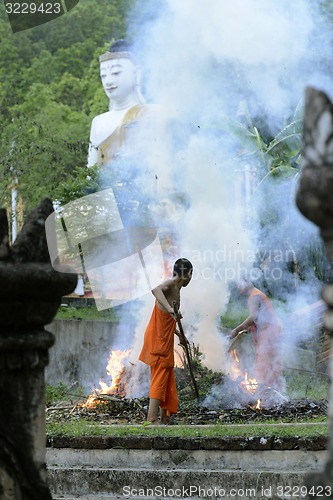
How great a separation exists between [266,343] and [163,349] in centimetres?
233

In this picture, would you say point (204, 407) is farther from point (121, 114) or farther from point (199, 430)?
point (121, 114)

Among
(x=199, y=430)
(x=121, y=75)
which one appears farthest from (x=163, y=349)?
(x=121, y=75)

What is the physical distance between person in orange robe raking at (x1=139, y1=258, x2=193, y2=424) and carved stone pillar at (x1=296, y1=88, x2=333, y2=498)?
743 cm

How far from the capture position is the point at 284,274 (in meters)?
19.2

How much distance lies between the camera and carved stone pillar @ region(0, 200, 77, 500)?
196 inches

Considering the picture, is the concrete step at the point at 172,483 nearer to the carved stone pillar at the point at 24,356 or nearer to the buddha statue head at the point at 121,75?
the carved stone pillar at the point at 24,356

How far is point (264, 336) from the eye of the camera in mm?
13391

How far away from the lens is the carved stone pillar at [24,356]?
497 centimetres

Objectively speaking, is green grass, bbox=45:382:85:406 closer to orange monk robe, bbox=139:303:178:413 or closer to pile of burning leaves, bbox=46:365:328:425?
pile of burning leaves, bbox=46:365:328:425

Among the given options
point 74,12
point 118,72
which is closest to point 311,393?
point 118,72

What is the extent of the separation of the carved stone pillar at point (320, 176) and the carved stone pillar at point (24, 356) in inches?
64.3

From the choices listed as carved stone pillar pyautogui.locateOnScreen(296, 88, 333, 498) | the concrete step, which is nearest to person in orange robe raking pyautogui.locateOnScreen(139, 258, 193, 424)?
the concrete step

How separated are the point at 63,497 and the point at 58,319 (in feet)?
33.3

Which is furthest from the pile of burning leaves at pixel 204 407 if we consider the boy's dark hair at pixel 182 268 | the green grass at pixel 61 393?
the boy's dark hair at pixel 182 268
